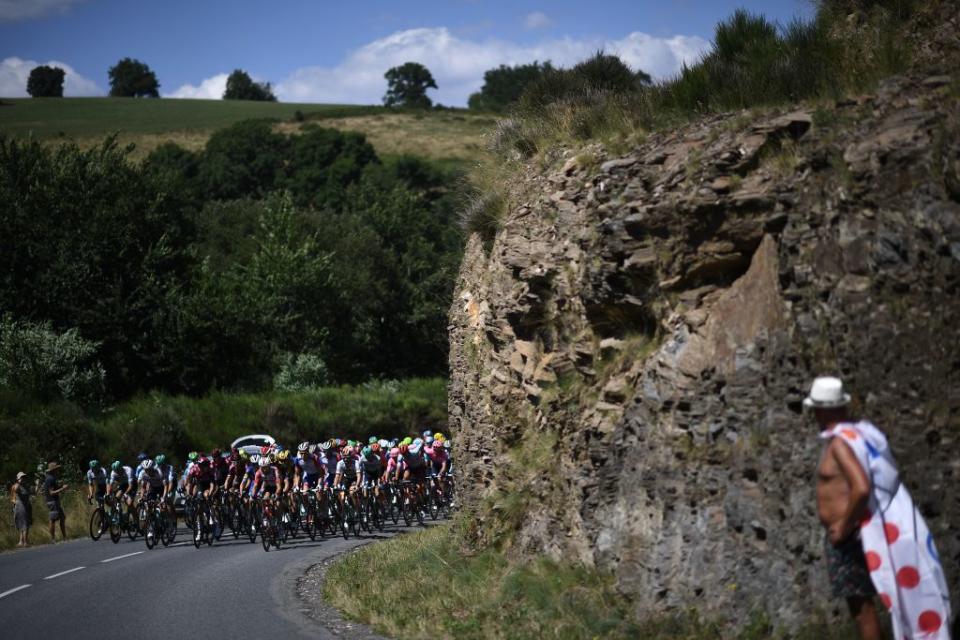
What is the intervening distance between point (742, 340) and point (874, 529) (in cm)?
307

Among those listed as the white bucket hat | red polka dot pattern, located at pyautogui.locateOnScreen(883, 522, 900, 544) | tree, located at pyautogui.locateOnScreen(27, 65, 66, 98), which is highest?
tree, located at pyautogui.locateOnScreen(27, 65, 66, 98)

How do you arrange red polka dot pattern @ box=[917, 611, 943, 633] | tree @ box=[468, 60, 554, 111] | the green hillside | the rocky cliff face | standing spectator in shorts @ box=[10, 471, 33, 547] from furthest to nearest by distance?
tree @ box=[468, 60, 554, 111] → the green hillside → standing spectator in shorts @ box=[10, 471, 33, 547] → the rocky cliff face → red polka dot pattern @ box=[917, 611, 943, 633]

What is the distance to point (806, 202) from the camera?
28.8ft

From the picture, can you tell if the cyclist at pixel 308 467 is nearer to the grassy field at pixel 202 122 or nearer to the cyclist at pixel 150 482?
the cyclist at pixel 150 482

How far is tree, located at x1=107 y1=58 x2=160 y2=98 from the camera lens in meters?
159

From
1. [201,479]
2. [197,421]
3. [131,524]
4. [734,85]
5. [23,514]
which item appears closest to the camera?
[734,85]

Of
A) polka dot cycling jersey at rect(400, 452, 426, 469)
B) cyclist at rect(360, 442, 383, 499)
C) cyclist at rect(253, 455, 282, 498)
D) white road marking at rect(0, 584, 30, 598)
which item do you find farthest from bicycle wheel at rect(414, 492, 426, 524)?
white road marking at rect(0, 584, 30, 598)

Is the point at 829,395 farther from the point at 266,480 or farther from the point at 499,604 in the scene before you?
the point at 266,480

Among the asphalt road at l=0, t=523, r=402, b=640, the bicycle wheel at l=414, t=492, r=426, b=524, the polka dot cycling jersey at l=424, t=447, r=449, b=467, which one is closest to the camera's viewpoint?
the asphalt road at l=0, t=523, r=402, b=640

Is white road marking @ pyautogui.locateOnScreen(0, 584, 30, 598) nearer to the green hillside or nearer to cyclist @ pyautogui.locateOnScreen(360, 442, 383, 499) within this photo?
cyclist @ pyautogui.locateOnScreen(360, 442, 383, 499)

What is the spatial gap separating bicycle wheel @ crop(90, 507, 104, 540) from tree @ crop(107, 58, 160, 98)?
144 metres

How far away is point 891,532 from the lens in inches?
233

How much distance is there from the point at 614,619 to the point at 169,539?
53.8 ft

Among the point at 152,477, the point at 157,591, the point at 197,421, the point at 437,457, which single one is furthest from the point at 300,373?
the point at 157,591
